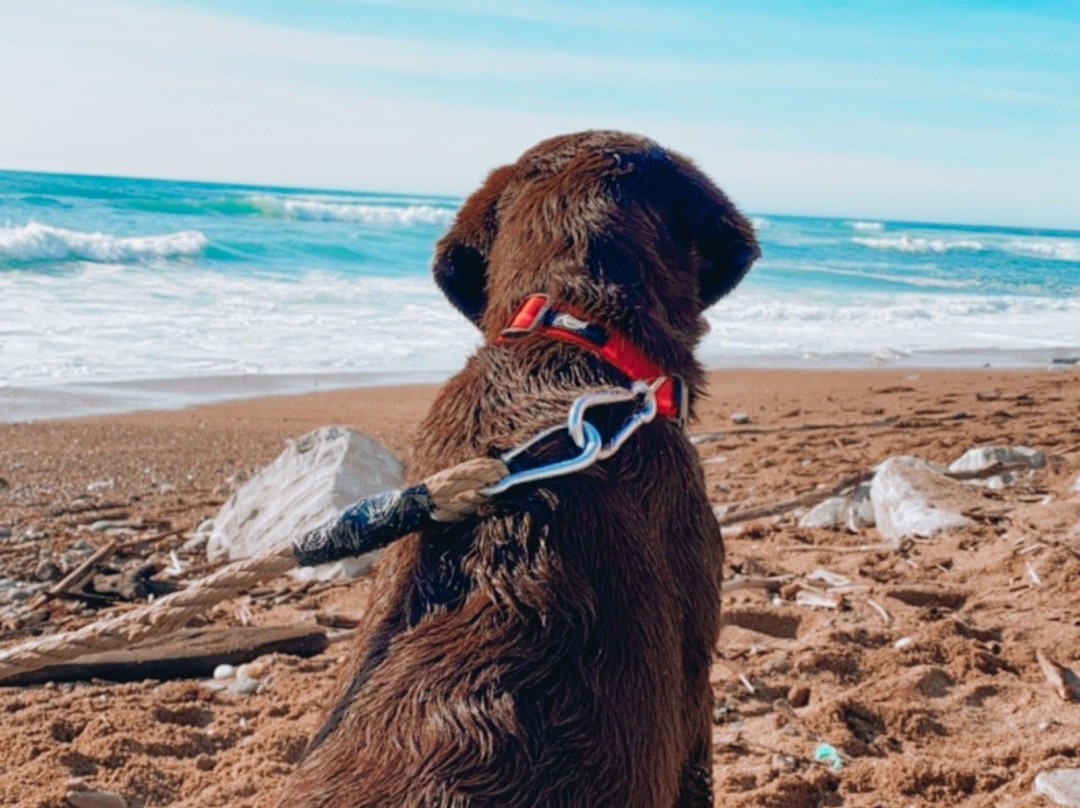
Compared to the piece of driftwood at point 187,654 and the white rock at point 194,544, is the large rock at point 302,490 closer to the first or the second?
the white rock at point 194,544

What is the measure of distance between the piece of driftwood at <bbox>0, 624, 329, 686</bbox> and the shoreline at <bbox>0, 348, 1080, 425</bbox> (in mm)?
5695

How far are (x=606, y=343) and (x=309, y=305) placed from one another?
64.2ft

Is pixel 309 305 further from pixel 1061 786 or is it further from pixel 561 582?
pixel 561 582

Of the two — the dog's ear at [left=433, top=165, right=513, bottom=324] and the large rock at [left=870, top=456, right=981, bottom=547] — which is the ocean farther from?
the large rock at [left=870, top=456, right=981, bottom=547]

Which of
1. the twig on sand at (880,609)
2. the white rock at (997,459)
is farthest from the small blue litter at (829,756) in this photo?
the white rock at (997,459)

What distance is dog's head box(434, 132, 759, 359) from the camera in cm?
258

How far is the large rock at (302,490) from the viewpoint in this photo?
20.4 feet

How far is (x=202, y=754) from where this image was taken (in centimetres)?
379

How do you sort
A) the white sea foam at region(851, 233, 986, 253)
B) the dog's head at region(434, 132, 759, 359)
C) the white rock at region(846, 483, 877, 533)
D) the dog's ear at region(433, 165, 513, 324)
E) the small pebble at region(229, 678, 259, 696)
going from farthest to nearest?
the white sea foam at region(851, 233, 986, 253) < the white rock at region(846, 483, 877, 533) < the small pebble at region(229, 678, 259, 696) < the dog's ear at region(433, 165, 513, 324) < the dog's head at region(434, 132, 759, 359)

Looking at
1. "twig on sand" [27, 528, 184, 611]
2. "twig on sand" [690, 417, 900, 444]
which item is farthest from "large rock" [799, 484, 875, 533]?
"twig on sand" [27, 528, 184, 611]

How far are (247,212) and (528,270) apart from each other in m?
46.8

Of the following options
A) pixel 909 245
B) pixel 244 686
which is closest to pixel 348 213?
pixel 909 245

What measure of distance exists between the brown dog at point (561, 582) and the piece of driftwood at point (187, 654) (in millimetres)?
2403

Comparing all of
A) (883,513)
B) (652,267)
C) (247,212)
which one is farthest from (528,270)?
(247,212)
